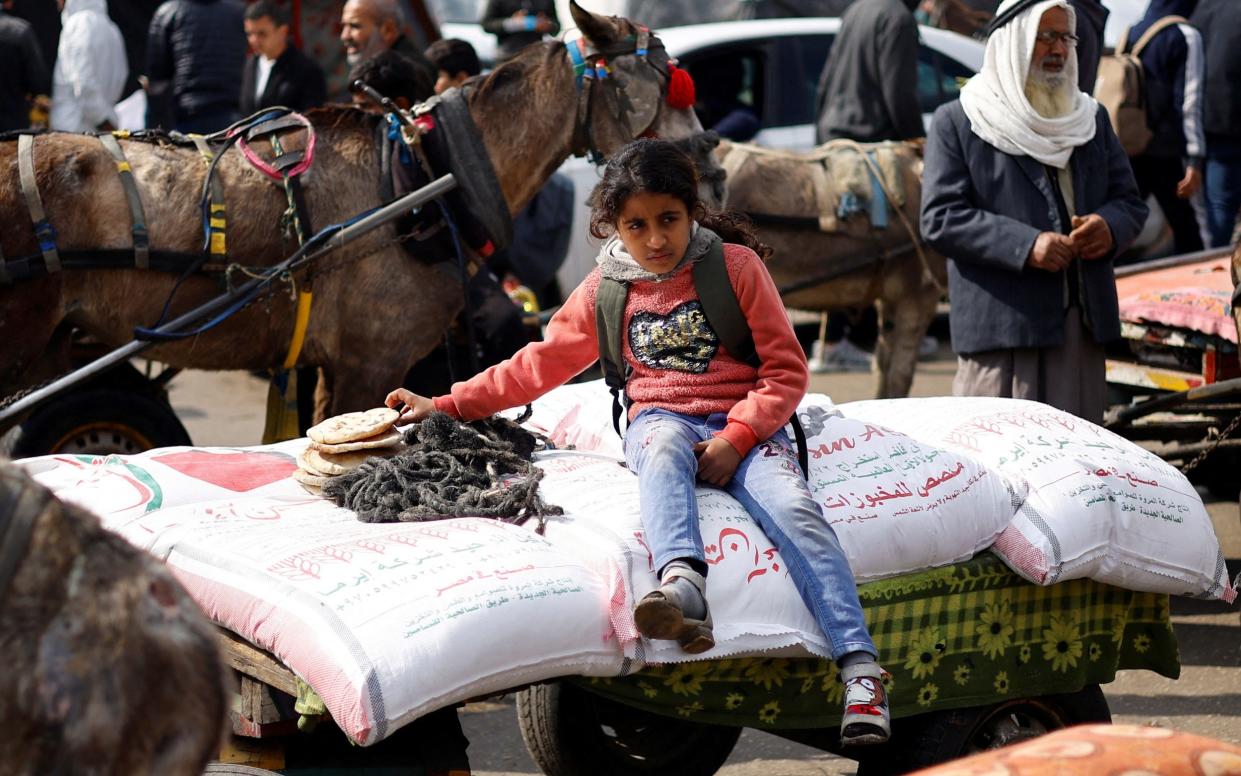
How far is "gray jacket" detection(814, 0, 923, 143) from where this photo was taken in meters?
9.11

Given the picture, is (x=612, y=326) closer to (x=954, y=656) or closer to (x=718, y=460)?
(x=718, y=460)

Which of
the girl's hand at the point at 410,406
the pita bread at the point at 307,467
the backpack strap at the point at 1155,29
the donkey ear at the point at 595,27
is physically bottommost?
the pita bread at the point at 307,467

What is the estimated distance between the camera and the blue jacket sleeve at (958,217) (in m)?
5.31

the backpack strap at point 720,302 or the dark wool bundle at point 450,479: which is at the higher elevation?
the backpack strap at point 720,302

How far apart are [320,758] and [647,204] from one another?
150 centimetres

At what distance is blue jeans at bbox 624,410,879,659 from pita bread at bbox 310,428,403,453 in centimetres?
66

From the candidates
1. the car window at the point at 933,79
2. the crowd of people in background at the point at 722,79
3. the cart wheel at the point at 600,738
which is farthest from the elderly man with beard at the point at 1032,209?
the car window at the point at 933,79

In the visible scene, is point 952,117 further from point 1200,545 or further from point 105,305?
point 105,305

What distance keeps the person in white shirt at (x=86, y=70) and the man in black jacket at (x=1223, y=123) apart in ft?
22.9

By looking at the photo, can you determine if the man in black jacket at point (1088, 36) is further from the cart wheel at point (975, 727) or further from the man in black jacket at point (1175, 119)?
the man in black jacket at point (1175, 119)

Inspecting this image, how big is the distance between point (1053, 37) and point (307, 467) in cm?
300

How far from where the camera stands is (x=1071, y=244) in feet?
17.4

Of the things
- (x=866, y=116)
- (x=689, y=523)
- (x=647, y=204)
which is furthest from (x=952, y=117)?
(x=866, y=116)

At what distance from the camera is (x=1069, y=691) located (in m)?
4.09
